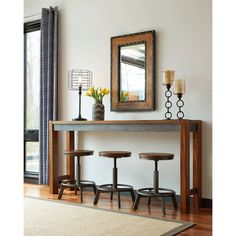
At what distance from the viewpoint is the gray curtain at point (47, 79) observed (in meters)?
4.86

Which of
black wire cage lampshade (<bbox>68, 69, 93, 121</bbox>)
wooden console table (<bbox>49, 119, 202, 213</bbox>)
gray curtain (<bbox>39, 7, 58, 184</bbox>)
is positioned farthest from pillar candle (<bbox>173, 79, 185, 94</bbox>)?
gray curtain (<bbox>39, 7, 58, 184</bbox>)

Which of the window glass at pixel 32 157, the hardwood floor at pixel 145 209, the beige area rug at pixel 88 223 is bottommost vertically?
the hardwood floor at pixel 145 209

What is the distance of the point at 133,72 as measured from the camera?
4180 millimetres

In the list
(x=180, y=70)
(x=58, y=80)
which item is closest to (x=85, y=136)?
(x=58, y=80)

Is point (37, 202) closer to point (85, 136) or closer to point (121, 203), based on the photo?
point (121, 203)

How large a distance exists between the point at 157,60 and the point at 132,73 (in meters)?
0.34

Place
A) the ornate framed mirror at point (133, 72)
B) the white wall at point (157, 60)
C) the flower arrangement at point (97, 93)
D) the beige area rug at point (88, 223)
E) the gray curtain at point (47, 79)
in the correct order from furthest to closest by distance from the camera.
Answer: the gray curtain at point (47, 79), the flower arrangement at point (97, 93), the ornate framed mirror at point (133, 72), the white wall at point (157, 60), the beige area rug at point (88, 223)

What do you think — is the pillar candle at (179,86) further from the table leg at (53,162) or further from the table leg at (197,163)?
the table leg at (53,162)

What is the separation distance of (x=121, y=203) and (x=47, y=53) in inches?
92.2

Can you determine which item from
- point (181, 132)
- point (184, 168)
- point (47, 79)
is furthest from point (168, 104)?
point (47, 79)

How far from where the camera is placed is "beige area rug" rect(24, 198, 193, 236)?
2.57 metres

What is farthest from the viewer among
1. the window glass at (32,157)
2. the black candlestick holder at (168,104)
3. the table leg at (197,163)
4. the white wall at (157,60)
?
the window glass at (32,157)

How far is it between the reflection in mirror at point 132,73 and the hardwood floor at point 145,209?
1160mm

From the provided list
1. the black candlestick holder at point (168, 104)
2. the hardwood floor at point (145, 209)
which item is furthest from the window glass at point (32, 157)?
the black candlestick holder at point (168, 104)
